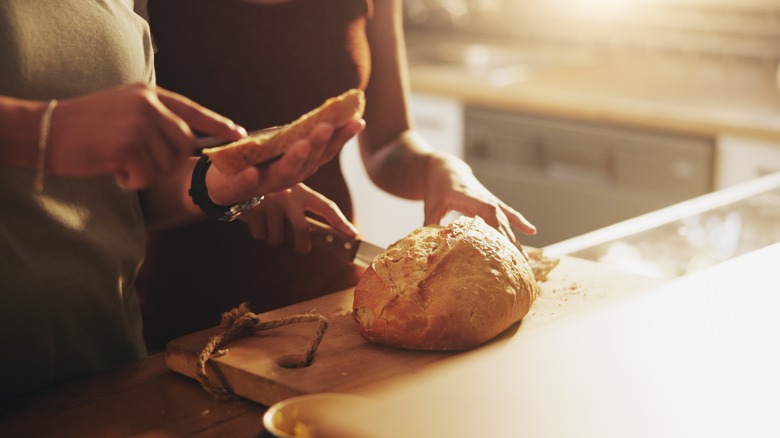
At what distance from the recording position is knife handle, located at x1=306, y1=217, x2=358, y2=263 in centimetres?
134

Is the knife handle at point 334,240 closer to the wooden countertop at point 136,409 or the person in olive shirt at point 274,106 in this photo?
the person in olive shirt at point 274,106

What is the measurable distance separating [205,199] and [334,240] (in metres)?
0.30

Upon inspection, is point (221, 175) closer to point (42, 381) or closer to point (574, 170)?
point (42, 381)

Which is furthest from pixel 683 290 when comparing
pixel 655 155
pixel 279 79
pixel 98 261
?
pixel 655 155

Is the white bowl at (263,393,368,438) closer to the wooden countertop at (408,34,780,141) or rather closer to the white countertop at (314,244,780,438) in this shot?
the white countertop at (314,244,780,438)

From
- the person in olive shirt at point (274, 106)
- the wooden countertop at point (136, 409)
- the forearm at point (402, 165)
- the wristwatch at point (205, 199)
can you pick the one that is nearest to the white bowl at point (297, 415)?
the wooden countertop at point (136, 409)

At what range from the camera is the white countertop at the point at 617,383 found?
0.46m

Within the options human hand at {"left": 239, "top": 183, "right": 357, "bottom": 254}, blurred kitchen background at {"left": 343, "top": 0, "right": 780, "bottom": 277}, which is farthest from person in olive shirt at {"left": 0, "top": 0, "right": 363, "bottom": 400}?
blurred kitchen background at {"left": 343, "top": 0, "right": 780, "bottom": 277}

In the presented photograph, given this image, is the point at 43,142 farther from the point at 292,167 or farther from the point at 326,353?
the point at 326,353

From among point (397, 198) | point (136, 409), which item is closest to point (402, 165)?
point (136, 409)

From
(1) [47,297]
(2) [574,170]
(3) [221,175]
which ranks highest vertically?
(3) [221,175]

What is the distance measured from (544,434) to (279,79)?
112 centimetres

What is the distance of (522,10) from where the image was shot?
3621 mm

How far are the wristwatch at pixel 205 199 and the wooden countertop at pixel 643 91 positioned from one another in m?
1.69
